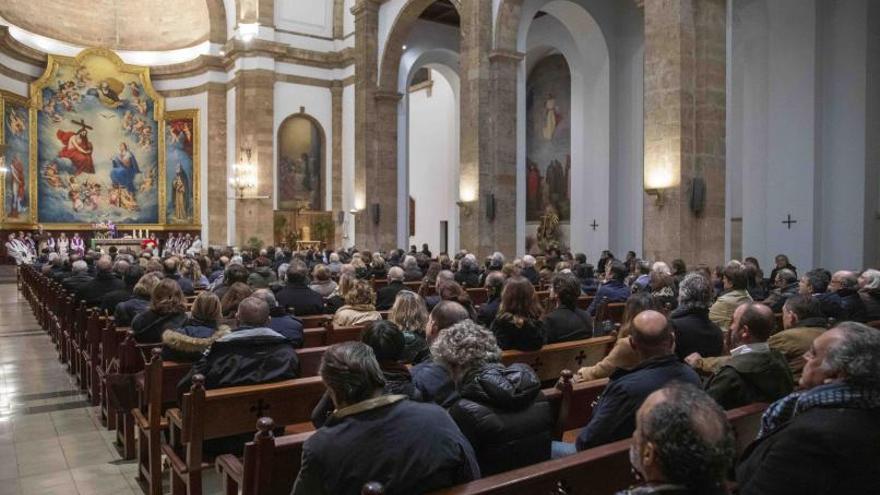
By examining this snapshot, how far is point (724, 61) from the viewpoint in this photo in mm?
11742

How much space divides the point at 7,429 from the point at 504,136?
11.9 m

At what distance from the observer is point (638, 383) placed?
2859mm

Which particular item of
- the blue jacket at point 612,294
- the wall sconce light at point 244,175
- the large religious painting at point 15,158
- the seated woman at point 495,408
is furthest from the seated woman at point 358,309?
the large religious painting at point 15,158

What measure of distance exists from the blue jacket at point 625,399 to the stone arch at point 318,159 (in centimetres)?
2175

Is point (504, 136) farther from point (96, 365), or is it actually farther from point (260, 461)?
point (260, 461)

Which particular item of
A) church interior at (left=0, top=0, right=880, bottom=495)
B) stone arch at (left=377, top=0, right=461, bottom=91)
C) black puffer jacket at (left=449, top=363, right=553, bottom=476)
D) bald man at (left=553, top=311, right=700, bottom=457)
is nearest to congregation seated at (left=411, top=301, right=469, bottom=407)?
church interior at (left=0, top=0, right=880, bottom=495)

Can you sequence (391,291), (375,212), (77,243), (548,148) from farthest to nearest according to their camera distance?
(77,243) → (548,148) → (375,212) → (391,291)

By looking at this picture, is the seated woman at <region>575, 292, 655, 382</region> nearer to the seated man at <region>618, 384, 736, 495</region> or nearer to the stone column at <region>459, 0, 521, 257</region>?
the seated man at <region>618, 384, 736, 495</region>

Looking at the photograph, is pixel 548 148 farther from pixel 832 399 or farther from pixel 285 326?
pixel 832 399

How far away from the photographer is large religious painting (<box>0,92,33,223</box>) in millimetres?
21625

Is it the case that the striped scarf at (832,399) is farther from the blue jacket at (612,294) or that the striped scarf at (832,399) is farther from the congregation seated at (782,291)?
the blue jacket at (612,294)

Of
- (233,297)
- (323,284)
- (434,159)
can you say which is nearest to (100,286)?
(323,284)

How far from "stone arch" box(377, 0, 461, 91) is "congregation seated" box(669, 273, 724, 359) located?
1545 centimetres

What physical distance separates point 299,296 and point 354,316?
61.2 inches
